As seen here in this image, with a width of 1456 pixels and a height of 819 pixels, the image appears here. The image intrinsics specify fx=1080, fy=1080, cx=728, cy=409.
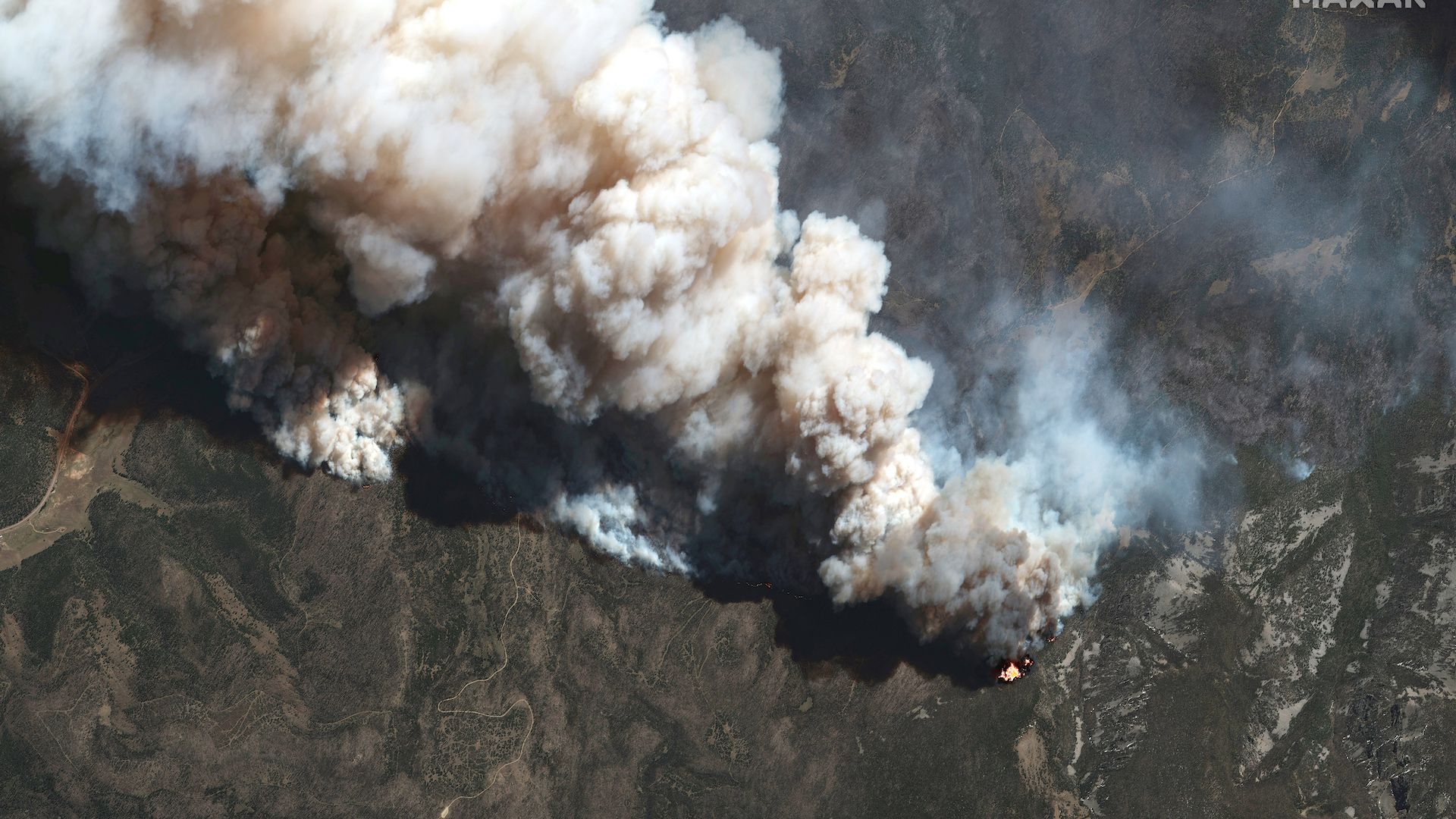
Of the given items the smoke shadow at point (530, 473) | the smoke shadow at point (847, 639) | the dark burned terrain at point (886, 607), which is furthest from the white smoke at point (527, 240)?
the dark burned terrain at point (886, 607)

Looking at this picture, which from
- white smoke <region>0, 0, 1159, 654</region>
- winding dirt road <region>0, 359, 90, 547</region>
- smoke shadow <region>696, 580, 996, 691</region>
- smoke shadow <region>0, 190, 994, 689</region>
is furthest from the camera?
smoke shadow <region>696, 580, 996, 691</region>

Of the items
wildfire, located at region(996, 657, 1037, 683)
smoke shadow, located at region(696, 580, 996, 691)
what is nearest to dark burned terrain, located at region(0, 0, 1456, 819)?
smoke shadow, located at region(696, 580, 996, 691)

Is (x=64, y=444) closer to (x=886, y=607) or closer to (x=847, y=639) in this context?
(x=847, y=639)

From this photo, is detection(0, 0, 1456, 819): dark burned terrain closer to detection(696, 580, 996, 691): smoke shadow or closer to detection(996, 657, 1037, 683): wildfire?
detection(696, 580, 996, 691): smoke shadow

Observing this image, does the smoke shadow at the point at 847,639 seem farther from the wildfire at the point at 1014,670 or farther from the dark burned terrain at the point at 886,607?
the wildfire at the point at 1014,670

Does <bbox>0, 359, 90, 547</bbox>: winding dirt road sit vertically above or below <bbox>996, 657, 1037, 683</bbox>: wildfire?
below

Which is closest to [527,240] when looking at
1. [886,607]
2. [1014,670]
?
[886,607]
